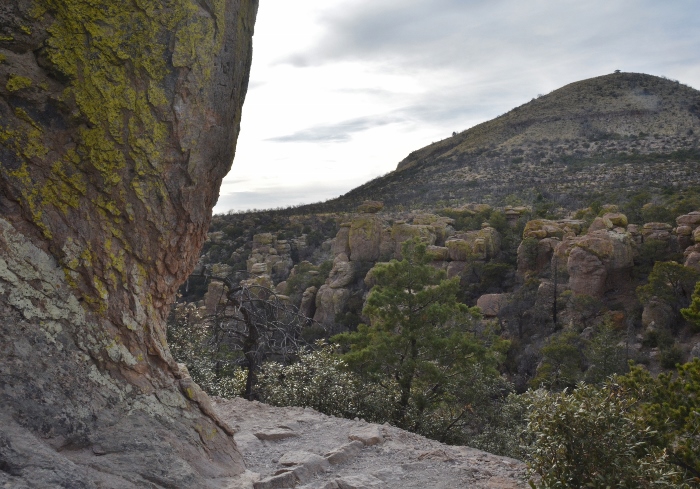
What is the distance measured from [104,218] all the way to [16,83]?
38.3 inches

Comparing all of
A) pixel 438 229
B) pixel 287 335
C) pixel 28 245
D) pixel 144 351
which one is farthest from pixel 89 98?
pixel 438 229

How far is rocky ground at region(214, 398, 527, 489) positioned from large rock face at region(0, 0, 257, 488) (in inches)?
25.8

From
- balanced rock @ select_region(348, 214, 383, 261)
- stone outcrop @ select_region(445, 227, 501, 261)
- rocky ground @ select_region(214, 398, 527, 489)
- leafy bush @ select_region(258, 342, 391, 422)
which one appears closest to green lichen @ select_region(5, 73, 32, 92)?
rocky ground @ select_region(214, 398, 527, 489)

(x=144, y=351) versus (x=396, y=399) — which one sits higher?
(x=144, y=351)

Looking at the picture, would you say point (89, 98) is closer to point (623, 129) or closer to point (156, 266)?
point (156, 266)

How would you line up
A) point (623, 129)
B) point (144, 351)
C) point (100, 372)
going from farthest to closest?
point (623, 129), point (144, 351), point (100, 372)

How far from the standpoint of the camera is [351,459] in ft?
17.4

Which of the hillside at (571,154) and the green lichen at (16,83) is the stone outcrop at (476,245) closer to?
the hillside at (571,154)

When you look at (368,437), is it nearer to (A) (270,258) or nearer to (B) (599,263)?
(B) (599,263)

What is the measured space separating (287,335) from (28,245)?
655cm

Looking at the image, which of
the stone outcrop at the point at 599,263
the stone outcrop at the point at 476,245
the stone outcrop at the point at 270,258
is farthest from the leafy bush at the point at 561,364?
the stone outcrop at the point at 270,258

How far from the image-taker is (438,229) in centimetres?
3077

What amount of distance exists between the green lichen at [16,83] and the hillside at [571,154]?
3131 cm

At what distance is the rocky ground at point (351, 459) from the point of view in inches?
188
